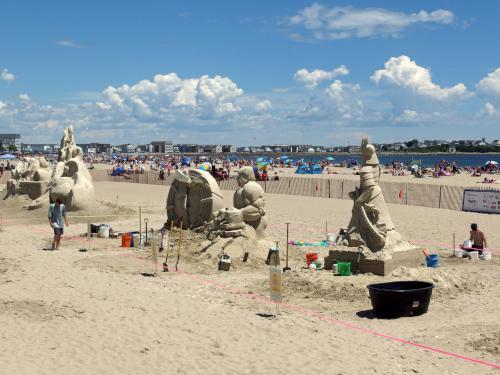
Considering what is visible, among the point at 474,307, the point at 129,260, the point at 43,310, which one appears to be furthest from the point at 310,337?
the point at 129,260

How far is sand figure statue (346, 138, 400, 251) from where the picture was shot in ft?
39.3

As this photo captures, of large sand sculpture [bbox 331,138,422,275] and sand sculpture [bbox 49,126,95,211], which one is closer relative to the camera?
large sand sculpture [bbox 331,138,422,275]

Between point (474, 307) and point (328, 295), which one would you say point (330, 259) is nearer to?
point (328, 295)

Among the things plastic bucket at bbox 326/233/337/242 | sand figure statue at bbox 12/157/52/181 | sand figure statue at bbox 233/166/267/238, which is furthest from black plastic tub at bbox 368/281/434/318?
sand figure statue at bbox 12/157/52/181

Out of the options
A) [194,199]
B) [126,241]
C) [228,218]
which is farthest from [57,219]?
[228,218]

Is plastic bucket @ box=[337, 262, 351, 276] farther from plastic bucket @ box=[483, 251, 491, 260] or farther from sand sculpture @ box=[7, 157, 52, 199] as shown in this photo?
sand sculpture @ box=[7, 157, 52, 199]

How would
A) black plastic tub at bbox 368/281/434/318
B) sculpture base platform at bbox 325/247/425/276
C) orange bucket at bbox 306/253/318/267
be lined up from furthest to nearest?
orange bucket at bbox 306/253/318/267 → sculpture base platform at bbox 325/247/425/276 → black plastic tub at bbox 368/281/434/318

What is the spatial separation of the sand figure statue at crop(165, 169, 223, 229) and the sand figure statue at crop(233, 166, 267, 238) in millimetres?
1906

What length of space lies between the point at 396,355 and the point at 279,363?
152cm

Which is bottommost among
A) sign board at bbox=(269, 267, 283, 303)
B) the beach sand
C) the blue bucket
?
the beach sand

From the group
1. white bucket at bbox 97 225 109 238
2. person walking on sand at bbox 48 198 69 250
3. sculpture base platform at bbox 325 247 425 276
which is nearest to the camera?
sculpture base platform at bbox 325 247 425 276

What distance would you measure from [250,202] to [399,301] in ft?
18.6

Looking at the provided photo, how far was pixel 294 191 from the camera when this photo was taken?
36.7 m

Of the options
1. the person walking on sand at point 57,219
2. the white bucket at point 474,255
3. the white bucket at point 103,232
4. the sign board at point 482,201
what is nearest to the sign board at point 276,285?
the white bucket at point 474,255
